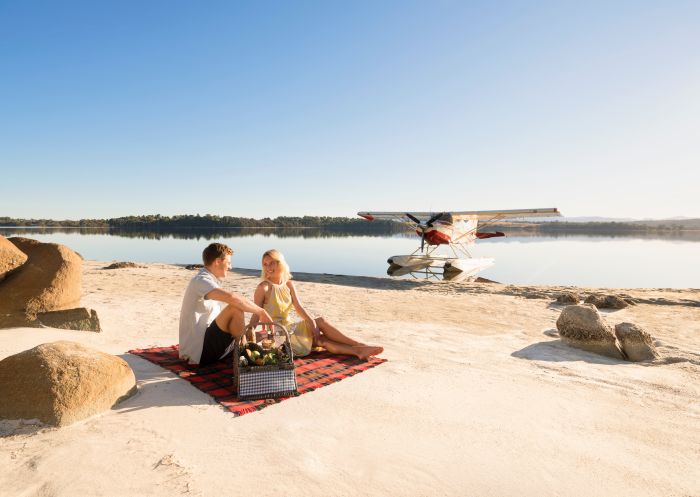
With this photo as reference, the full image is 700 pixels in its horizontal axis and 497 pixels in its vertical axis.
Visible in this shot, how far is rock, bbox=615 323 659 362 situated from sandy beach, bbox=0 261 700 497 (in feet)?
0.53

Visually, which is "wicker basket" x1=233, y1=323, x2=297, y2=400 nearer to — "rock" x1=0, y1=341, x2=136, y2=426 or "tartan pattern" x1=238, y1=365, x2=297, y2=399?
"tartan pattern" x1=238, y1=365, x2=297, y2=399

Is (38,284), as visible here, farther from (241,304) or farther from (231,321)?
(241,304)

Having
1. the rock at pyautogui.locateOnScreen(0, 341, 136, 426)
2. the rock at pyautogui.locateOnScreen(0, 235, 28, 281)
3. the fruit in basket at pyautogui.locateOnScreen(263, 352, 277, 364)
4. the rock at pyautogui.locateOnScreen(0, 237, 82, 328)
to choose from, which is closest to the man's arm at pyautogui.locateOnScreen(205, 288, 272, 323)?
the fruit in basket at pyautogui.locateOnScreen(263, 352, 277, 364)

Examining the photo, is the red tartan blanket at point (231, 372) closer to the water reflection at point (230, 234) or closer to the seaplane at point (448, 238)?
the seaplane at point (448, 238)

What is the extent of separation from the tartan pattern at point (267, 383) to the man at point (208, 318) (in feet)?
1.56

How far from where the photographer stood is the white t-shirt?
12.0ft

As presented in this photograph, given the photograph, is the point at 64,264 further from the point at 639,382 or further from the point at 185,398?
the point at 639,382

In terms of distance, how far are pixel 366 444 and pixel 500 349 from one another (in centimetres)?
336

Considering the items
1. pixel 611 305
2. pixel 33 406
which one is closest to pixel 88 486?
pixel 33 406

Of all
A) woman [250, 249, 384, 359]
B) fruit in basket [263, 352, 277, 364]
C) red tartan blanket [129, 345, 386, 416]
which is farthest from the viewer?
woman [250, 249, 384, 359]

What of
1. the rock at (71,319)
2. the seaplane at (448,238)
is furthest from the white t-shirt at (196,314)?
the seaplane at (448,238)

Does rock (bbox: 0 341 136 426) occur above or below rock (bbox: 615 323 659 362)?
above

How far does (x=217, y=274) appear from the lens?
3834 mm

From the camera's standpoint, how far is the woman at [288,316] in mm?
4160
